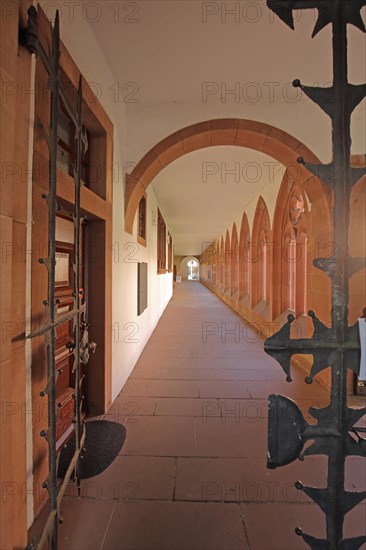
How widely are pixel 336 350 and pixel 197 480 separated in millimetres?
1384

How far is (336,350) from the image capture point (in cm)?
52

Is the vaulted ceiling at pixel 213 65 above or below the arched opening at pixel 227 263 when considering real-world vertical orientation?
above

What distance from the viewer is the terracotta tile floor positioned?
1.21 meters

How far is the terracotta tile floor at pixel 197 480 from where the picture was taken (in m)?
1.21

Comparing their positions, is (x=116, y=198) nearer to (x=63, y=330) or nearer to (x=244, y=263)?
(x=63, y=330)

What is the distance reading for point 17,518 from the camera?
3.26 ft

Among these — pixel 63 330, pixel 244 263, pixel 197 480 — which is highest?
pixel 244 263

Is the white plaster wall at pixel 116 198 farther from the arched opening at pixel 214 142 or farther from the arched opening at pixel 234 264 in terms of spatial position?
the arched opening at pixel 234 264

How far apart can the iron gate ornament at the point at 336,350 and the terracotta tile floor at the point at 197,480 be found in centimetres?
93

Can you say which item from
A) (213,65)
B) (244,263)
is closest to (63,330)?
(213,65)

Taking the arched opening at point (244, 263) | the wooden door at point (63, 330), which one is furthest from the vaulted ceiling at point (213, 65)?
the arched opening at point (244, 263)

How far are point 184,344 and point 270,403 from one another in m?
3.93

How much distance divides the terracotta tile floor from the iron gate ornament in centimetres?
93

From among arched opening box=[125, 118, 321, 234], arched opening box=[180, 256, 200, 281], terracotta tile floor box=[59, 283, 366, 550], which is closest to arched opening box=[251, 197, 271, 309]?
arched opening box=[125, 118, 321, 234]
